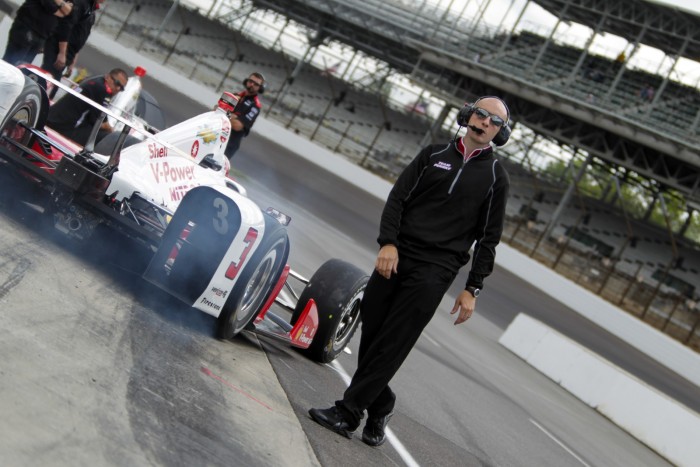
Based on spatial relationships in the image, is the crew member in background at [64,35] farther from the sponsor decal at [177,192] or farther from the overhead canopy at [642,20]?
the overhead canopy at [642,20]

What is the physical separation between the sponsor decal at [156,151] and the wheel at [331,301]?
1.36 meters

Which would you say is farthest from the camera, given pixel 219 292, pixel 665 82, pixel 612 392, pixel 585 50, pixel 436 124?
pixel 436 124

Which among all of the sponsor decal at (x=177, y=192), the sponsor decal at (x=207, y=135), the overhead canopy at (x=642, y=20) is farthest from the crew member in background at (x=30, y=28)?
the overhead canopy at (x=642, y=20)

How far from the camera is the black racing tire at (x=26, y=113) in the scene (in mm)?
6410

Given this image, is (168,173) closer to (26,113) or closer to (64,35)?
(26,113)

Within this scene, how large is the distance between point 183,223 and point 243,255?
39 cm

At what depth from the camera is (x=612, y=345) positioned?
879 inches

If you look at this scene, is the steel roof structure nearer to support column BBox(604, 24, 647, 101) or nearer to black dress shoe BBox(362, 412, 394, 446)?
support column BBox(604, 24, 647, 101)

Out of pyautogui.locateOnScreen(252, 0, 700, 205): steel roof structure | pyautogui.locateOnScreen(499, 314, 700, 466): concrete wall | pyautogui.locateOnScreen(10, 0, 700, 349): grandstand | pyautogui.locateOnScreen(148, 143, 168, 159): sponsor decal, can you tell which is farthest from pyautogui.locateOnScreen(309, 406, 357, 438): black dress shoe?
pyautogui.locateOnScreen(252, 0, 700, 205): steel roof structure

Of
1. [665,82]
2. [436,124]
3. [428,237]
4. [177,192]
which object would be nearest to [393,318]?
[428,237]

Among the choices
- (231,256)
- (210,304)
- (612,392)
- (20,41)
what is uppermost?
(20,41)

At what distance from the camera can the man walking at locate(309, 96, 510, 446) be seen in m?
5.25

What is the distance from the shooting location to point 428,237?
525 cm

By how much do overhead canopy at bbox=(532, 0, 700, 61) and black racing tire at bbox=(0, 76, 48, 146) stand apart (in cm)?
2979
